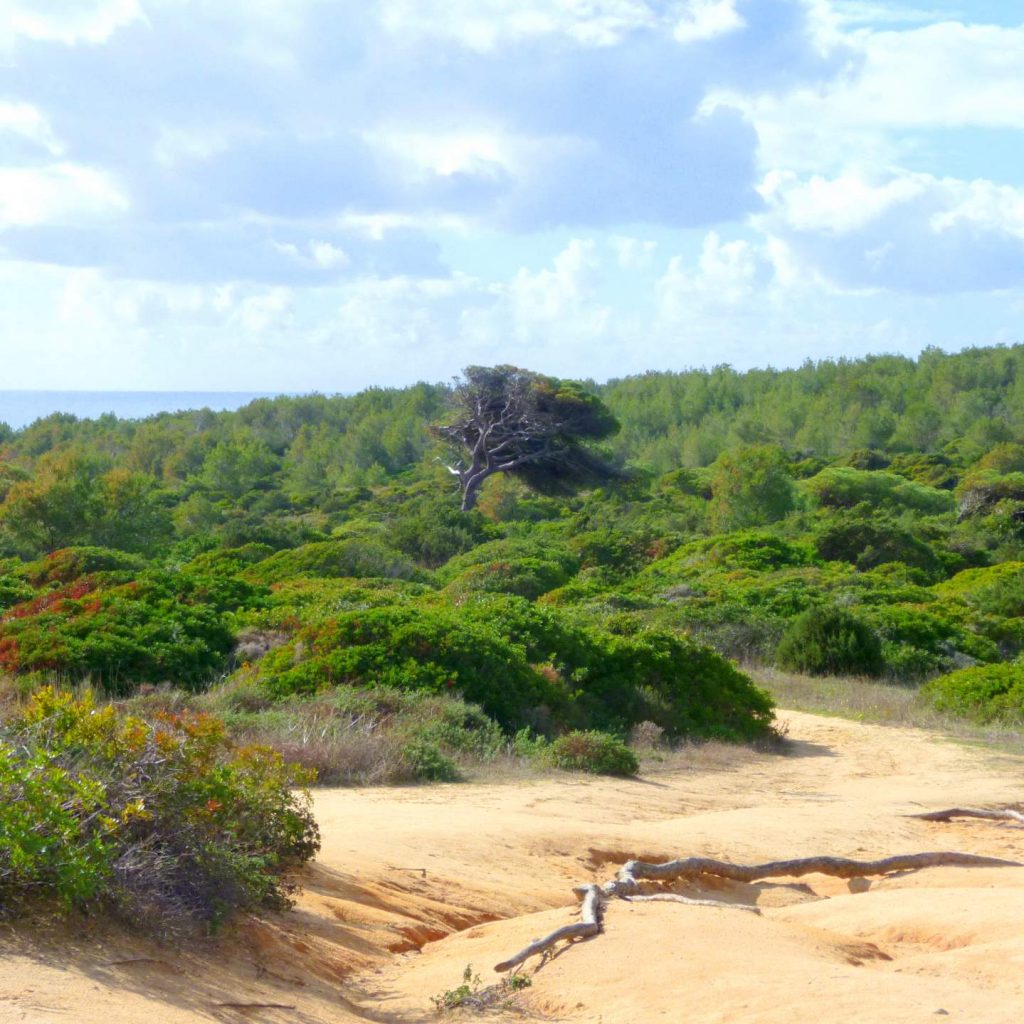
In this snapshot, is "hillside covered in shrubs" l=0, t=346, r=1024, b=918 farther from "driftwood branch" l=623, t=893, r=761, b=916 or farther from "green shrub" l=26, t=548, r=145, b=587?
"driftwood branch" l=623, t=893, r=761, b=916

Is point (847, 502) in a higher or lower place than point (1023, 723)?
higher

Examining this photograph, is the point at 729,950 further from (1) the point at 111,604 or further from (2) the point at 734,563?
(2) the point at 734,563

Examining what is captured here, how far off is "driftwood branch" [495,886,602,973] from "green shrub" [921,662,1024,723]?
10.9 metres

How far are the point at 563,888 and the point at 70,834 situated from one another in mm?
3536

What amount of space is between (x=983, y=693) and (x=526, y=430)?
31568mm

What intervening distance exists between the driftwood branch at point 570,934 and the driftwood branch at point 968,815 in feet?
16.6

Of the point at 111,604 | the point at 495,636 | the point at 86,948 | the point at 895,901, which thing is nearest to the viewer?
the point at 86,948

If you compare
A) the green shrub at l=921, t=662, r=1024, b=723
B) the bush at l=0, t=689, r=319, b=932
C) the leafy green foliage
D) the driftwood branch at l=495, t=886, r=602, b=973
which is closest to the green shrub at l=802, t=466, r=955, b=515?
the leafy green foliage

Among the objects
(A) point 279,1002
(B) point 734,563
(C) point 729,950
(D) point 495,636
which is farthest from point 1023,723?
(B) point 734,563

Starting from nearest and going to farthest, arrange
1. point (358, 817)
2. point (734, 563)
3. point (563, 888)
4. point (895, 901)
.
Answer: point (895, 901)
point (563, 888)
point (358, 817)
point (734, 563)

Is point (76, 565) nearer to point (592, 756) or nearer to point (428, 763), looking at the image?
point (428, 763)

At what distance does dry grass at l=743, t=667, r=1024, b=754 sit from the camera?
14.8 metres

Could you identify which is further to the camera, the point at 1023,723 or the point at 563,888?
the point at 1023,723

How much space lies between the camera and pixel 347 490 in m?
58.7
